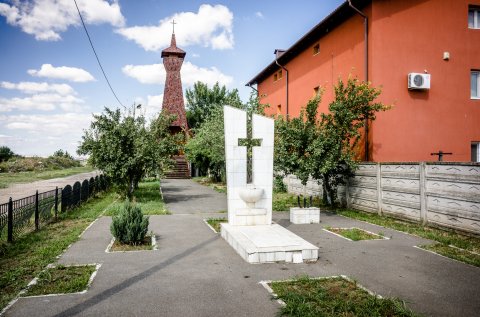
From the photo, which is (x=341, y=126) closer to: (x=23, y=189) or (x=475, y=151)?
(x=475, y=151)

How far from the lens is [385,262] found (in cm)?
639

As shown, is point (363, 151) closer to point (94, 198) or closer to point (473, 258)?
point (473, 258)

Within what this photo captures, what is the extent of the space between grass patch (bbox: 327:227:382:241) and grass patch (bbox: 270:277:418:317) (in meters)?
3.36

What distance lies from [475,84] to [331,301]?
14822 millimetres

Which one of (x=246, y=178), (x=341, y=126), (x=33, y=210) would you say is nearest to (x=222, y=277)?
(x=246, y=178)

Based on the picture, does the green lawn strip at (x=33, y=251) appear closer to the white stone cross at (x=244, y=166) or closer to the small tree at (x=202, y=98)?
the white stone cross at (x=244, y=166)

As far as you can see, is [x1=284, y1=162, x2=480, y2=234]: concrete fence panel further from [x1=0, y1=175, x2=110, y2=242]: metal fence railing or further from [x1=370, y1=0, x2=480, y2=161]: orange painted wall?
[x1=0, y1=175, x2=110, y2=242]: metal fence railing

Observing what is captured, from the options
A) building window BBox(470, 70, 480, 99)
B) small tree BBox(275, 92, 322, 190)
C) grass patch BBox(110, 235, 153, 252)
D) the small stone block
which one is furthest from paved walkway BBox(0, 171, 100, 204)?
building window BBox(470, 70, 480, 99)

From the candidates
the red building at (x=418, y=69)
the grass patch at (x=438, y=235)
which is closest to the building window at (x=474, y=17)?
the red building at (x=418, y=69)

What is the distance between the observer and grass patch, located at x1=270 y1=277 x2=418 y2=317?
4176mm

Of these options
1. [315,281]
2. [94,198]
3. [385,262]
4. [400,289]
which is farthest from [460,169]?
[94,198]

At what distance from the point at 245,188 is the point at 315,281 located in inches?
164

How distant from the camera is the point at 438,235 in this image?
838 centimetres

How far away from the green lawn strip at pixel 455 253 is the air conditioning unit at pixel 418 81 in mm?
7837
